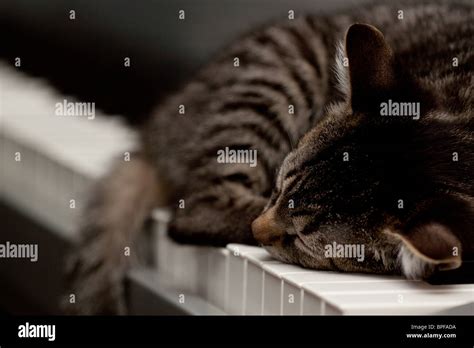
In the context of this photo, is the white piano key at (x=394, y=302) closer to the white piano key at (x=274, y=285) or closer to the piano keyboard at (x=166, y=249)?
the piano keyboard at (x=166, y=249)

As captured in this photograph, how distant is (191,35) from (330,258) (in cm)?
74

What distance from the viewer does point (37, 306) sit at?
164cm

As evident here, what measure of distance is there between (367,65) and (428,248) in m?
0.34

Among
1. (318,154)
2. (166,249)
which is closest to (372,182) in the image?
(318,154)

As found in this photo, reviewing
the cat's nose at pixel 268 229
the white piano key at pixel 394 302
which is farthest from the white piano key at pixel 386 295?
the cat's nose at pixel 268 229

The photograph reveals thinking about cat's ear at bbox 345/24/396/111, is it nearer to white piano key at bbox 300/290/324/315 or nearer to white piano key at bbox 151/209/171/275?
white piano key at bbox 300/290/324/315

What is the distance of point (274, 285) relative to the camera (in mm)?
1102

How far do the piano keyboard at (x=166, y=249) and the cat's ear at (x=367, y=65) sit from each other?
0.28 metres

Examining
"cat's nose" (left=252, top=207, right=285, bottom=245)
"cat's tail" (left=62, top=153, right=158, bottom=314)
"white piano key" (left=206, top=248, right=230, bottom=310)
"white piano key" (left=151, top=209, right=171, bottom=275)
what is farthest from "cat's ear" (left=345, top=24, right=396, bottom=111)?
"cat's tail" (left=62, top=153, right=158, bottom=314)

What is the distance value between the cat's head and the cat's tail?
46 cm

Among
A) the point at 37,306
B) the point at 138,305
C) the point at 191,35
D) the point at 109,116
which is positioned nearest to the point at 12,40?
the point at 109,116

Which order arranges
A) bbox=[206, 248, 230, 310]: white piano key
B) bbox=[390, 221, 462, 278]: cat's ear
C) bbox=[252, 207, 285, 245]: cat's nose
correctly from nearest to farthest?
bbox=[390, 221, 462, 278]: cat's ear < bbox=[252, 207, 285, 245]: cat's nose < bbox=[206, 248, 230, 310]: white piano key

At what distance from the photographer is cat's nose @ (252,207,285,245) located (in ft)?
3.76

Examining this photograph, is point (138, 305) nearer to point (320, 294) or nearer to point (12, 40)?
point (320, 294)
